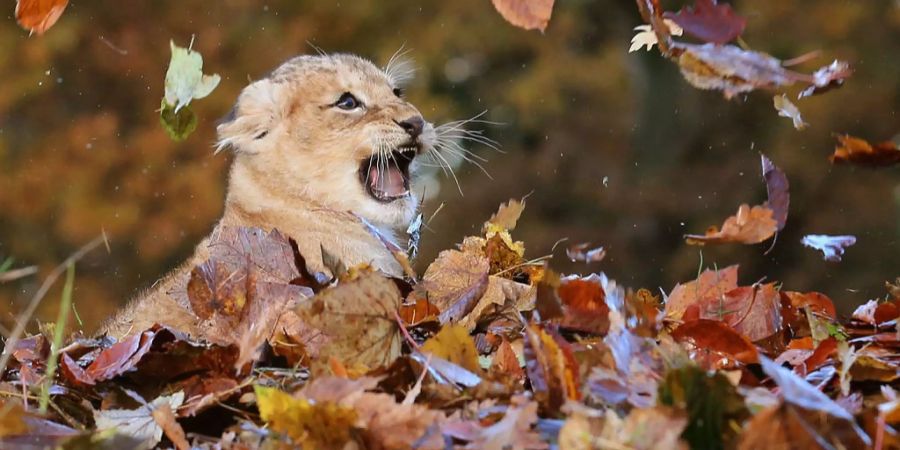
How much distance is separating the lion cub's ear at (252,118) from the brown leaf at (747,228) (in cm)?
356

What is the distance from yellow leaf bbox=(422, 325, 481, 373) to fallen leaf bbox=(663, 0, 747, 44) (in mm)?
746

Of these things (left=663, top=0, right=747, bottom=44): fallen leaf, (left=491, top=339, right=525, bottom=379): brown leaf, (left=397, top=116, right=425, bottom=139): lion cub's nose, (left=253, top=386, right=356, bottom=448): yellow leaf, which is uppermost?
(left=663, top=0, right=747, bottom=44): fallen leaf

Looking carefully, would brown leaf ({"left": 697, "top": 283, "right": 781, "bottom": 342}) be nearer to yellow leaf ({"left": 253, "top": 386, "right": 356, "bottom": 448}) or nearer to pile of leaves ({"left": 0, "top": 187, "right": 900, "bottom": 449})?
pile of leaves ({"left": 0, "top": 187, "right": 900, "bottom": 449})

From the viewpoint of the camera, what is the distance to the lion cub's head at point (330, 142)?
582 cm

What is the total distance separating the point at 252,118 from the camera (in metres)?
5.92

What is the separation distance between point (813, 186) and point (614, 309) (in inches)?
575

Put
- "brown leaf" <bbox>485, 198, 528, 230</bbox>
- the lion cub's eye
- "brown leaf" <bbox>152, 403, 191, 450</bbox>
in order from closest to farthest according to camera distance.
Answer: "brown leaf" <bbox>152, 403, 191, 450</bbox>, "brown leaf" <bbox>485, 198, 528, 230</bbox>, the lion cub's eye

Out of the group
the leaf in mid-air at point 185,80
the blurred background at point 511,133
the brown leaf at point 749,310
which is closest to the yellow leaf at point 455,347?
the brown leaf at point 749,310

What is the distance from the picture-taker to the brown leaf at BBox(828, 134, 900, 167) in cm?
262

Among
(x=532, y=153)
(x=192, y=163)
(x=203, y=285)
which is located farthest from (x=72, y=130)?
(x=203, y=285)

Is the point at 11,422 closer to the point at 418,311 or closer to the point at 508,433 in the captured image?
the point at 508,433

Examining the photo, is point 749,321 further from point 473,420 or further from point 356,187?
point 356,187

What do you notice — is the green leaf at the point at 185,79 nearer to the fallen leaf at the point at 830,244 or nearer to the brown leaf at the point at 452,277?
the brown leaf at the point at 452,277

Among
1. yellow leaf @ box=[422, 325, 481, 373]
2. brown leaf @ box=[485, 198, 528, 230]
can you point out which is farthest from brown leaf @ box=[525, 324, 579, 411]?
brown leaf @ box=[485, 198, 528, 230]
